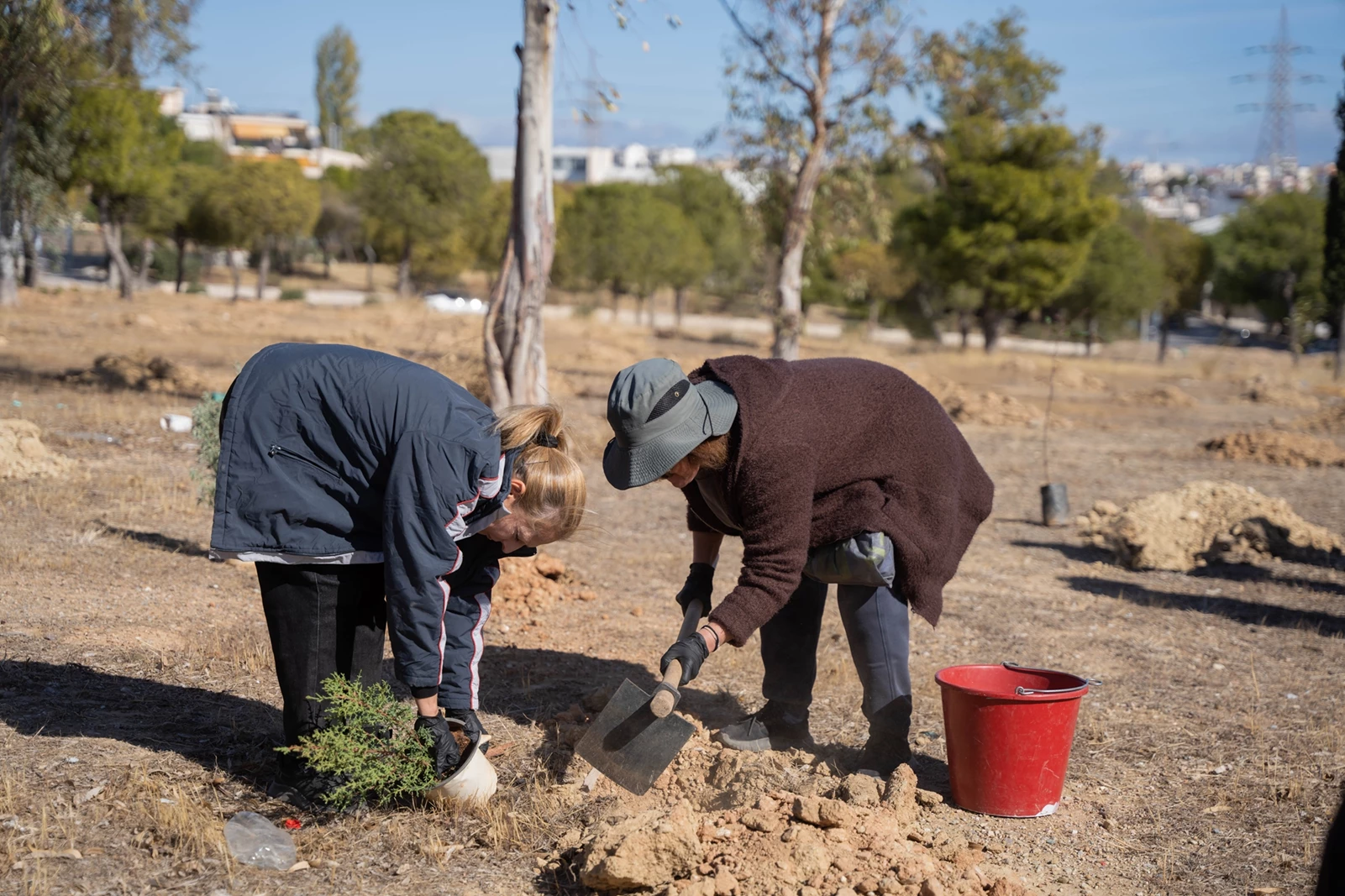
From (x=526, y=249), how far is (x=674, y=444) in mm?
5774

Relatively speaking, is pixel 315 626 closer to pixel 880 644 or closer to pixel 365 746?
pixel 365 746

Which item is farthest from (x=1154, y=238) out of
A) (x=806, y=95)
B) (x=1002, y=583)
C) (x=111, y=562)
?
(x=111, y=562)

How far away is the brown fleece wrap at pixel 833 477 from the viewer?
320 centimetres

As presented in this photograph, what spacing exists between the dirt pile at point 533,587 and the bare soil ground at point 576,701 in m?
0.04

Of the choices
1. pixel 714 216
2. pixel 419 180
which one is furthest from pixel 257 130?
pixel 419 180

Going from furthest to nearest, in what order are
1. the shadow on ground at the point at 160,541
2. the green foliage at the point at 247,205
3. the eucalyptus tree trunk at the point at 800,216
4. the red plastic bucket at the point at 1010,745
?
the green foliage at the point at 247,205 → the eucalyptus tree trunk at the point at 800,216 → the shadow on ground at the point at 160,541 → the red plastic bucket at the point at 1010,745

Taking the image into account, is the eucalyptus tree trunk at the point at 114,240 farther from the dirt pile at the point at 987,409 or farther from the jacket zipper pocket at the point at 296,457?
the jacket zipper pocket at the point at 296,457

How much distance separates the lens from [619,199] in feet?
145

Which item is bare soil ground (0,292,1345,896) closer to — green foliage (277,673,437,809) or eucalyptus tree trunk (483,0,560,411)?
green foliage (277,673,437,809)

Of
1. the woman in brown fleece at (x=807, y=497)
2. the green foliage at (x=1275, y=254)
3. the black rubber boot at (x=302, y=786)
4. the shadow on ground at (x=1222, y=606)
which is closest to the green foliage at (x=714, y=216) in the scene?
the green foliage at (x=1275, y=254)

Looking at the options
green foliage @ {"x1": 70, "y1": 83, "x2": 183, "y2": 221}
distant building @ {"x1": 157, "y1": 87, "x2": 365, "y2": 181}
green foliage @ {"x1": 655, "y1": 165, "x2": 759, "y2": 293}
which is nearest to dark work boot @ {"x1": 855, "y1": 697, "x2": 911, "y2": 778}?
green foliage @ {"x1": 70, "y1": 83, "x2": 183, "y2": 221}

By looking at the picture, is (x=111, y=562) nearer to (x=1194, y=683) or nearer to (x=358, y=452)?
(x=358, y=452)

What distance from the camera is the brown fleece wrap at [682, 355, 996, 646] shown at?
3197 millimetres

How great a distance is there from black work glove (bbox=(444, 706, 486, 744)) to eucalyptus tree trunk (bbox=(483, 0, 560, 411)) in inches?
193
